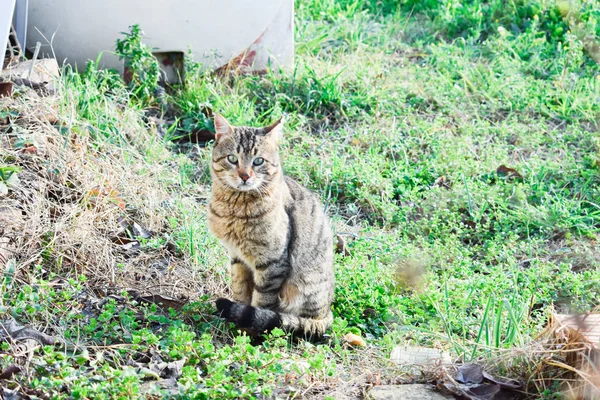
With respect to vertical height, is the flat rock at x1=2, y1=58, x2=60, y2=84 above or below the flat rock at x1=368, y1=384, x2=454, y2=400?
above

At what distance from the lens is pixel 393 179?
5.54 metres

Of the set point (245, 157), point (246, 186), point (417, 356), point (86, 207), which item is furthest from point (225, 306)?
point (86, 207)

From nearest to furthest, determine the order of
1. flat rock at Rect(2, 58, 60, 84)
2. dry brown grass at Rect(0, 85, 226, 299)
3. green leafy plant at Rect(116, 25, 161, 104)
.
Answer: dry brown grass at Rect(0, 85, 226, 299) → flat rock at Rect(2, 58, 60, 84) → green leafy plant at Rect(116, 25, 161, 104)

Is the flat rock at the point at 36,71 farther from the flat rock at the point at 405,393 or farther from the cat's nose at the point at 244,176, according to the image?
the flat rock at the point at 405,393

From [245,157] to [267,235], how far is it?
0.40m

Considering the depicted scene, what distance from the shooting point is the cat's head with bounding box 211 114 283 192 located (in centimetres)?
389

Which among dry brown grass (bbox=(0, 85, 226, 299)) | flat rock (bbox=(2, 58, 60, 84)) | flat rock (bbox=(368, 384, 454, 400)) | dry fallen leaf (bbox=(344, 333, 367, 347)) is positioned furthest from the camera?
flat rock (bbox=(2, 58, 60, 84))

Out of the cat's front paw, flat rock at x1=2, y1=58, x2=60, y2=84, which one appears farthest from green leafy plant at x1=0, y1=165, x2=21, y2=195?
the cat's front paw

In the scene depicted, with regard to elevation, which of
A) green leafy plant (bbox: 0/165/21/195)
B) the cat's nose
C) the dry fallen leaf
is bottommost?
the dry fallen leaf

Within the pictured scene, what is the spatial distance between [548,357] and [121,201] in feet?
8.53

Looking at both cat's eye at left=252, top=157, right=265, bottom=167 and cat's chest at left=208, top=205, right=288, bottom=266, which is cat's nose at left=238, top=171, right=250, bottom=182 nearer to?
cat's eye at left=252, top=157, right=265, bottom=167

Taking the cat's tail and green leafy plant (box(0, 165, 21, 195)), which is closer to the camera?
the cat's tail

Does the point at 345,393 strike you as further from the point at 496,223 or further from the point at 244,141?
the point at 496,223

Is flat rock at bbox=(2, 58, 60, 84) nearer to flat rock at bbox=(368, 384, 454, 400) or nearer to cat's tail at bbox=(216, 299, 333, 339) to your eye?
cat's tail at bbox=(216, 299, 333, 339)
